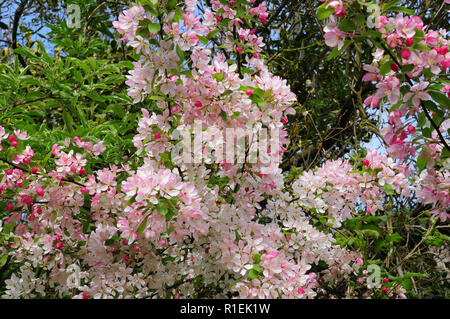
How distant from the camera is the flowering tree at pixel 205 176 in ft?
3.99

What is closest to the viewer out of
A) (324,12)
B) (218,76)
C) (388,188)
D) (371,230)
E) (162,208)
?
(324,12)

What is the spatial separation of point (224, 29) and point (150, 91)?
2.00 feet

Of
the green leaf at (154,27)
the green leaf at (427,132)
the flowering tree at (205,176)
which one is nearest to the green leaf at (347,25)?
the flowering tree at (205,176)

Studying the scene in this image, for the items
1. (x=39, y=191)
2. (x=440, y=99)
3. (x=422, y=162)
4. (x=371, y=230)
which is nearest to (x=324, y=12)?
(x=440, y=99)

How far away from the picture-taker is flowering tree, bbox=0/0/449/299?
3.99ft

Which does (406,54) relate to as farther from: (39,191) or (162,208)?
(39,191)

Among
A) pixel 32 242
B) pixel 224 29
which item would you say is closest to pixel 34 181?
pixel 32 242

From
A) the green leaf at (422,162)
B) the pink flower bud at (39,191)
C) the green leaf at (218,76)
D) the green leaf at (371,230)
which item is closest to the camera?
the green leaf at (422,162)

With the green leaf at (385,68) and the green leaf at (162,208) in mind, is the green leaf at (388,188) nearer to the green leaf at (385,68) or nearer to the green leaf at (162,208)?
the green leaf at (385,68)

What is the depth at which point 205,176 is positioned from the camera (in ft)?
5.32

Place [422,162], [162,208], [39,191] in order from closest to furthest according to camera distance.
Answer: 1. [162,208]
2. [422,162]
3. [39,191]

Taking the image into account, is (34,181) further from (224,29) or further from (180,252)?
(224,29)

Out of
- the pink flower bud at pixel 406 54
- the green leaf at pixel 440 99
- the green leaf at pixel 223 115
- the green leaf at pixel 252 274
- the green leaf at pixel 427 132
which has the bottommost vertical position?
the green leaf at pixel 252 274

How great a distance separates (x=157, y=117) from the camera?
1484 millimetres
